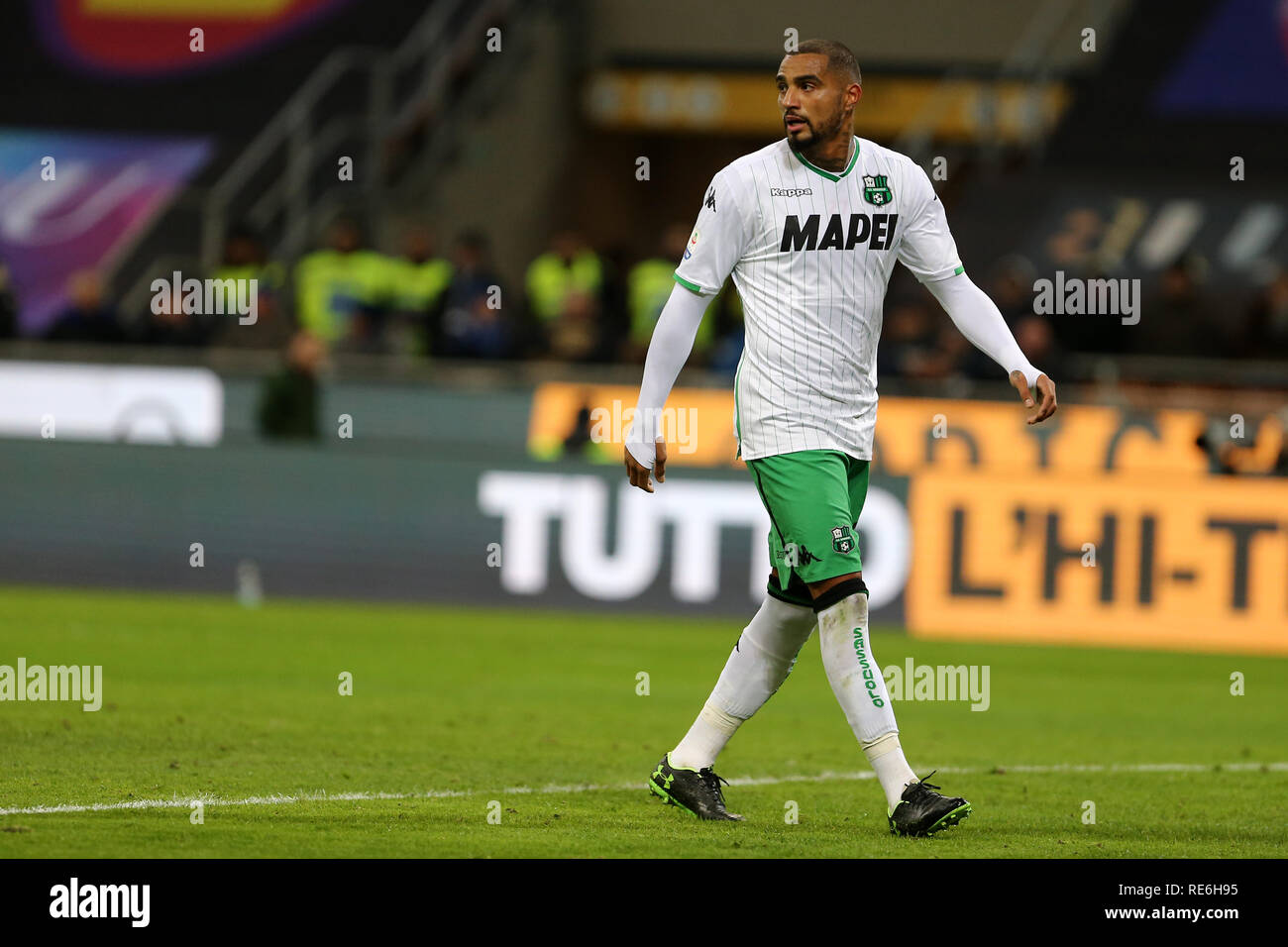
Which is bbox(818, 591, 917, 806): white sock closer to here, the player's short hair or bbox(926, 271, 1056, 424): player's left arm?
bbox(926, 271, 1056, 424): player's left arm

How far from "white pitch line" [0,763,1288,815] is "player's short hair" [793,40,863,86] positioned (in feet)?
9.15

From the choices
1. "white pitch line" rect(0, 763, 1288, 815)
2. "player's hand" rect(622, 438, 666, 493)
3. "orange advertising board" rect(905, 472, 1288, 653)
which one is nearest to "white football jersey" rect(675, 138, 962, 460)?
"player's hand" rect(622, 438, 666, 493)

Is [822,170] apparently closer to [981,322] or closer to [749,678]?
[981,322]

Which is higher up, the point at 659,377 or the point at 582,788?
the point at 659,377

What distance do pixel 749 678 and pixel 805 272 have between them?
4.75ft

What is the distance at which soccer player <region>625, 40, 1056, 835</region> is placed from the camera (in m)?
6.99

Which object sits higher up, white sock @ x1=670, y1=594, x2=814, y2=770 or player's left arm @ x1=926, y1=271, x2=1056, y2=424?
player's left arm @ x1=926, y1=271, x2=1056, y2=424

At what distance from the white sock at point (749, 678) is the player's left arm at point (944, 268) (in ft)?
3.62

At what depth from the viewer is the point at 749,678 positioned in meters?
7.52

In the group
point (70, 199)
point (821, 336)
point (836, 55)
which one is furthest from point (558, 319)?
point (836, 55)

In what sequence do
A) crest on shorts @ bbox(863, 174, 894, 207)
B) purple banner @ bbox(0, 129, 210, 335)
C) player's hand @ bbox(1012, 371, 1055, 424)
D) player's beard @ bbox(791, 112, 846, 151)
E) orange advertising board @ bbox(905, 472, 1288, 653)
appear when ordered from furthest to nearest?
purple banner @ bbox(0, 129, 210, 335) < orange advertising board @ bbox(905, 472, 1288, 653) < crest on shorts @ bbox(863, 174, 894, 207) < player's beard @ bbox(791, 112, 846, 151) < player's hand @ bbox(1012, 371, 1055, 424)

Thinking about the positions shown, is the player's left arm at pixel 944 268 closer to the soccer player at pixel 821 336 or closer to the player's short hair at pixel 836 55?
the soccer player at pixel 821 336
